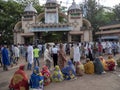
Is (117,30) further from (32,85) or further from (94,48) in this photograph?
(32,85)

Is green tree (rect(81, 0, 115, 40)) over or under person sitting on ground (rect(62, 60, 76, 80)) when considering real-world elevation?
over

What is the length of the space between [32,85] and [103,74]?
4382mm

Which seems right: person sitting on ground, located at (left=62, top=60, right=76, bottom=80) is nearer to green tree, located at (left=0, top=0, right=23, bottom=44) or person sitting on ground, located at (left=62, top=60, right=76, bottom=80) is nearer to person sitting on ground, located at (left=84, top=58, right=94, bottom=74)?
person sitting on ground, located at (left=84, top=58, right=94, bottom=74)

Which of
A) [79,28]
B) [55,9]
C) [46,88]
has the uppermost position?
[55,9]

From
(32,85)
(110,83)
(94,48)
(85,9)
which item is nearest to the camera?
(32,85)

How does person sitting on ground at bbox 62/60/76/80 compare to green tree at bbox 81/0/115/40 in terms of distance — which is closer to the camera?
person sitting on ground at bbox 62/60/76/80

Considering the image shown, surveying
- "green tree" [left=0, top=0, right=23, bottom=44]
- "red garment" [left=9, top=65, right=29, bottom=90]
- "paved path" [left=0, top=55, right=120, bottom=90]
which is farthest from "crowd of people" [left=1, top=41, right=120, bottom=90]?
"green tree" [left=0, top=0, right=23, bottom=44]

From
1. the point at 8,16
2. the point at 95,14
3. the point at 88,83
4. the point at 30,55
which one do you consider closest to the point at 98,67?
the point at 88,83

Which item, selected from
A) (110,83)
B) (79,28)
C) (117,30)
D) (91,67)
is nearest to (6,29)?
(79,28)

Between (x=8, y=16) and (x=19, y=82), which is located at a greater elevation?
(x=8, y=16)

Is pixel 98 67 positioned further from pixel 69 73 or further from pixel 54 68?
pixel 54 68

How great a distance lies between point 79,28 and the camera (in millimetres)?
29719

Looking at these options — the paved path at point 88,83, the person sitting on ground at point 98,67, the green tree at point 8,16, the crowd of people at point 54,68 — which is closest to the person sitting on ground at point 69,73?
the crowd of people at point 54,68

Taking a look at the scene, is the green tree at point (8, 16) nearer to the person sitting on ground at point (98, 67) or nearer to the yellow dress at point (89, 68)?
the yellow dress at point (89, 68)
